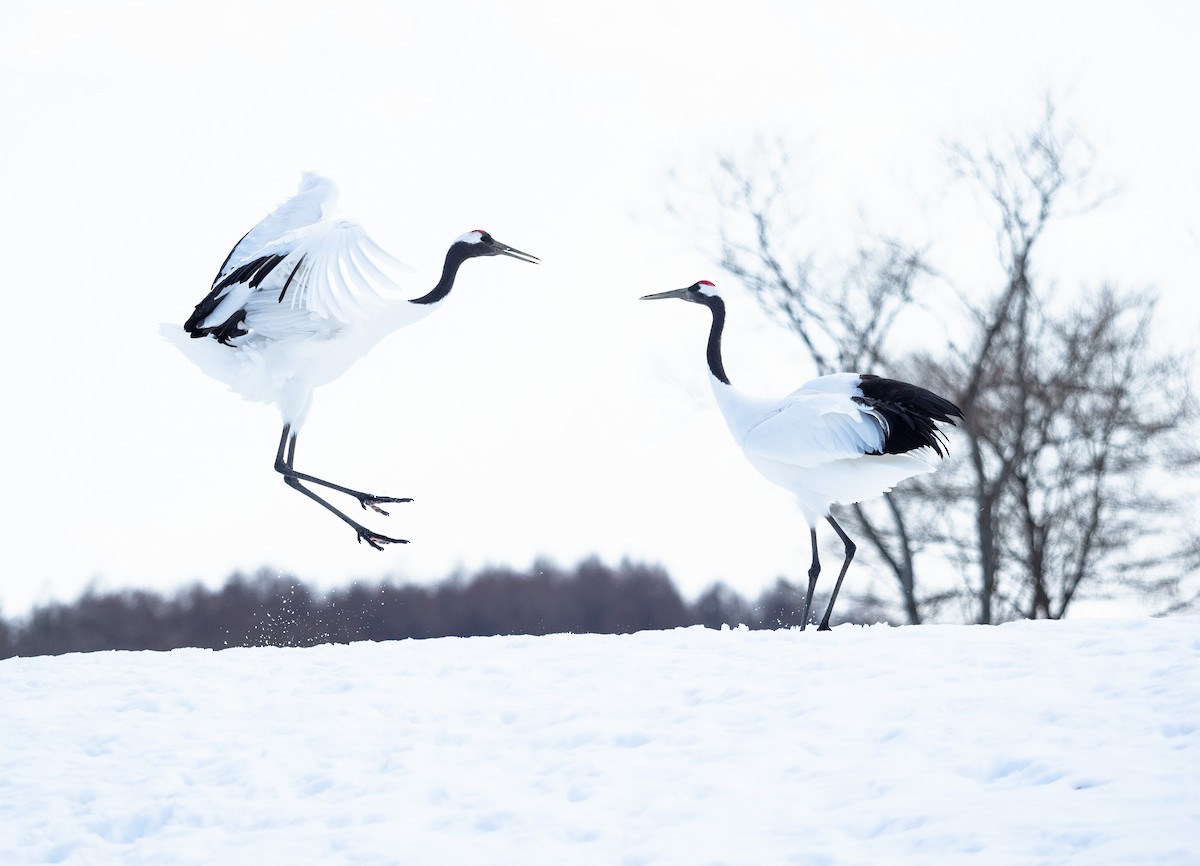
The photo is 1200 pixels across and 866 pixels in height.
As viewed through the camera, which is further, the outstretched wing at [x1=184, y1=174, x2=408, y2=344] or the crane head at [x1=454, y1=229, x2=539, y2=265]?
the crane head at [x1=454, y1=229, x2=539, y2=265]

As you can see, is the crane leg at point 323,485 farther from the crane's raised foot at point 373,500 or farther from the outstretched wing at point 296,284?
the outstretched wing at point 296,284

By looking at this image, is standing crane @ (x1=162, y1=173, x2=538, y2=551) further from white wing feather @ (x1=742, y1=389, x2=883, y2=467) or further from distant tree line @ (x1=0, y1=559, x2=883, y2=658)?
distant tree line @ (x1=0, y1=559, x2=883, y2=658)

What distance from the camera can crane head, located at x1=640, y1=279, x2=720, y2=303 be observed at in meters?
11.4

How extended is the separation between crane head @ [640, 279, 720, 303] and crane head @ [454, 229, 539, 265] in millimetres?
1323

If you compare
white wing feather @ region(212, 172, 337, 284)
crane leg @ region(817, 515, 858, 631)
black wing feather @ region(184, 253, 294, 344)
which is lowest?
crane leg @ region(817, 515, 858, 631)

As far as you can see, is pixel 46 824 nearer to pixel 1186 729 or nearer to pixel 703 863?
pixel 703 863

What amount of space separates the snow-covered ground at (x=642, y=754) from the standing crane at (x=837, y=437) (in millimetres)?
1641

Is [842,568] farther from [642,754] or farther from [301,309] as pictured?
[301,309]

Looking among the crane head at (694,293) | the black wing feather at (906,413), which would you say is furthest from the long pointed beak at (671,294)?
the black wing feather at (906,413)

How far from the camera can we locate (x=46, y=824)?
19.6 ft

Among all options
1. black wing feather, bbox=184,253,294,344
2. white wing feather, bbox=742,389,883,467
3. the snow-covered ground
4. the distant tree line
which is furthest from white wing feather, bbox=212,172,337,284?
the distant tree line

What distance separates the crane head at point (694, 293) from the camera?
37.4 ft

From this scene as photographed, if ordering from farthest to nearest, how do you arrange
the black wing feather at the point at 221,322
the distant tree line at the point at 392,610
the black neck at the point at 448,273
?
1. the distant tree line at the point at 392,610
2. the black neck at the point at 448,273
3. the black wing feather at the point at 221,322

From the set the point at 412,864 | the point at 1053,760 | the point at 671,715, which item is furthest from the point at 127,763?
the point at 1053,760
